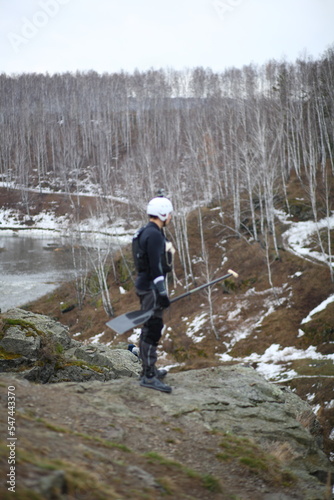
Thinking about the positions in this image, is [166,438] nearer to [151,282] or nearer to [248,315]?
[151,282]

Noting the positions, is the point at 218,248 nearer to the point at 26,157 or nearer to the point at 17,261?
the point at 17,261

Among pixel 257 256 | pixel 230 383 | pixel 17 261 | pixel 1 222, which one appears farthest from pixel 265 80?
pixel 230 383

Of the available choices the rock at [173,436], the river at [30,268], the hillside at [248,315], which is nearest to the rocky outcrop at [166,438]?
the rock at [173,436]

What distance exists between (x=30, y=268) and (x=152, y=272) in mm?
38661

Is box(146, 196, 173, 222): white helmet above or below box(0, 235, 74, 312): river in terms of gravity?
above

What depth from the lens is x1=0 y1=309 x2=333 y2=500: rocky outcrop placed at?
137 inches

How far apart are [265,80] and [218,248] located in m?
41.7

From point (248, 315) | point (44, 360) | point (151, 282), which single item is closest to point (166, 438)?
point (151, 282)

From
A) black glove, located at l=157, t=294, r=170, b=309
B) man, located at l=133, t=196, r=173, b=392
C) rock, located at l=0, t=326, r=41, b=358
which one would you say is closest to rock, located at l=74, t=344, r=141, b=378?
rock, located at l=0, t=326, r=41, b=358

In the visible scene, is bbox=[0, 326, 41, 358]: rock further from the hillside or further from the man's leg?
the hillside

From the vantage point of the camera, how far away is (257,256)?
2942 cm

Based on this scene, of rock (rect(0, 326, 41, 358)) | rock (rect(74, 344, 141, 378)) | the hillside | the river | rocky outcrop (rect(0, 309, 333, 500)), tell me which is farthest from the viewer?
the river

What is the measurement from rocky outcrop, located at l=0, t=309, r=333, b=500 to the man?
52 centimetres

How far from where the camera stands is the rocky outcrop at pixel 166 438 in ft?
11.4
